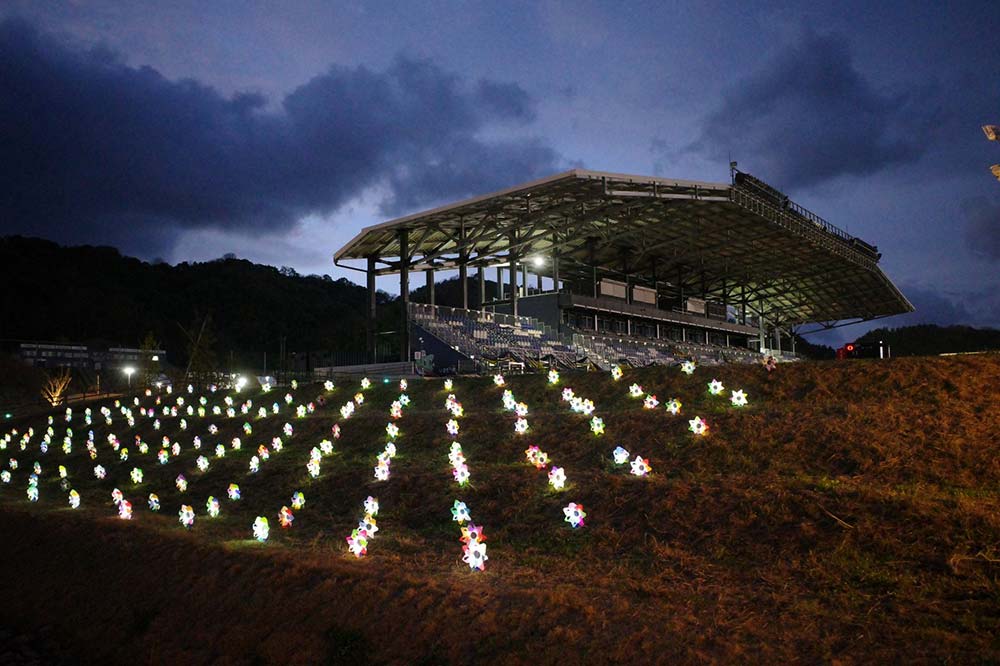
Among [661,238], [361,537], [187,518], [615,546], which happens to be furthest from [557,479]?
[661,238]

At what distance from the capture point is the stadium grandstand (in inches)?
1561

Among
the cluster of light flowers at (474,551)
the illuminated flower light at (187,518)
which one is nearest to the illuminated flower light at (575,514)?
the cluster of light flowers at (474,551)

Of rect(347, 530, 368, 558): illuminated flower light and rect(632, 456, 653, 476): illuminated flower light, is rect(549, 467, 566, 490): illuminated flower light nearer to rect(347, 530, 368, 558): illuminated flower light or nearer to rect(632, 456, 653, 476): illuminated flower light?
rect(632, 456, 653, 476): illuminated flower light

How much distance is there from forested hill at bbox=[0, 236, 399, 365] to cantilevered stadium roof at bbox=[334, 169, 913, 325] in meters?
20.7

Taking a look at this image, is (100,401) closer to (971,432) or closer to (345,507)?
(345,507)

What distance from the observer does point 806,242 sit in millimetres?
54031

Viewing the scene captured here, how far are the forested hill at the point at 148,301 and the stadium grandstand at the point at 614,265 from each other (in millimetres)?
19860

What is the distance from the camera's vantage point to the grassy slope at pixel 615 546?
718 cm

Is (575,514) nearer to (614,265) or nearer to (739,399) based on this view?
(739,399)

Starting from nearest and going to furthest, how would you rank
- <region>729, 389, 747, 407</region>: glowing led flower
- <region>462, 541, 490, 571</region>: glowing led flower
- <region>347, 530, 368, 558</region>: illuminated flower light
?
1. <region>462, 541, 490, 571</region>: glowing led flower
2. <region>347, 530, 368, 558</region>: illuminated flower light
3. <region>729, 389, 747, 407</region>: glowing led flower

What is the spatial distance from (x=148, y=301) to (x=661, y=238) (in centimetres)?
6610

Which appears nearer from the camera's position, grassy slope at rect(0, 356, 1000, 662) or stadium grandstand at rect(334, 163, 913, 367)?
grassy slope at rect(0, 356, 1000, 662)

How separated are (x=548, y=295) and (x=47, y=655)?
4095cm

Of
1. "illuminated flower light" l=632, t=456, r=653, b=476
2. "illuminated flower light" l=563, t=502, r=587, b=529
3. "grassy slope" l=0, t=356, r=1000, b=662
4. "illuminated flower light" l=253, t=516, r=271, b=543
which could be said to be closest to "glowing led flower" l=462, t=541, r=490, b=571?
"grassy slope" l=0, t=356, r=1000, b=662
